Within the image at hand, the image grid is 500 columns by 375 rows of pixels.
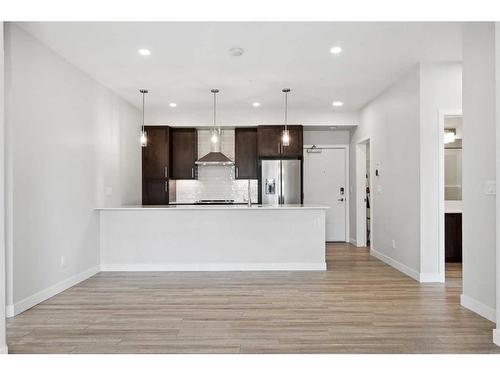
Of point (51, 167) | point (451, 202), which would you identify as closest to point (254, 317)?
point (51, 167)

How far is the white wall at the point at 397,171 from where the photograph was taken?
4754mm

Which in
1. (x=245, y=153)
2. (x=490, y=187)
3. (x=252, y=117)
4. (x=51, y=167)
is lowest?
(x=490, y=187)

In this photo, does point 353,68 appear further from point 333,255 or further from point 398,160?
point 333,255

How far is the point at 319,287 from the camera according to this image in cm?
438

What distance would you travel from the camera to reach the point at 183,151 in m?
7.55

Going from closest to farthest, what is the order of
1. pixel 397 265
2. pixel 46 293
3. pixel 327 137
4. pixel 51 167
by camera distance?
pixel 46 293 → pixel 51 167 → pixel 397 265 → pixel 327 137

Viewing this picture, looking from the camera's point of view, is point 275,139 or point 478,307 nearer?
point 478,307

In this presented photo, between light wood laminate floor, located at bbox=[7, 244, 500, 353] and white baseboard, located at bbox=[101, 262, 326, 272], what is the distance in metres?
0.39

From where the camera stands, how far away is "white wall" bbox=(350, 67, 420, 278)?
4754 millimetres

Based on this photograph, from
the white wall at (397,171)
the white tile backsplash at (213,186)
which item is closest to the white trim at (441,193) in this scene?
the white wall at (397,171)

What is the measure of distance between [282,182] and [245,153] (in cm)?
93

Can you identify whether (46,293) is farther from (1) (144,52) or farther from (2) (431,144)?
(2) (431,144)

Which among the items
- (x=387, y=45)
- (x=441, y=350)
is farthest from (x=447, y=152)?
(x=441, y=350)
